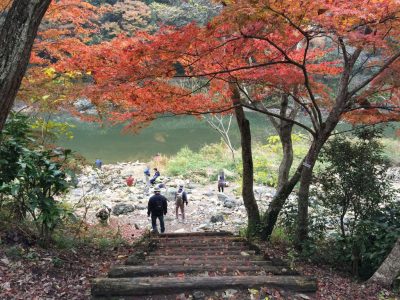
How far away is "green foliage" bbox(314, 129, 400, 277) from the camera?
5930 millimetres

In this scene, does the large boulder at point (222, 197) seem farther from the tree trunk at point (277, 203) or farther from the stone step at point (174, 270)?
the stone step at point (174, 270)

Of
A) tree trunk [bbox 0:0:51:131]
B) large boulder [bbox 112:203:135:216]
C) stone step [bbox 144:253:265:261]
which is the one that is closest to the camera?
tree trunk [bbox 0:0:51:131]

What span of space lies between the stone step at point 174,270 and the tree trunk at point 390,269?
1787 millimetres

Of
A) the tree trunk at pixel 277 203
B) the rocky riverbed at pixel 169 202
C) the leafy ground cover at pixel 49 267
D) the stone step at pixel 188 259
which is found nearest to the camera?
the leafy ground cover at pixel 49 267

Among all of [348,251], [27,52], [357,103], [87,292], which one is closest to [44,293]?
[87,292]

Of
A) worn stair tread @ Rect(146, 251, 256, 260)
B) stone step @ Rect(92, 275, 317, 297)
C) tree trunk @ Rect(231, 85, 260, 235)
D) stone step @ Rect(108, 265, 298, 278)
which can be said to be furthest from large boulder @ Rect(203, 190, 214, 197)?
stone step @ Rect(92, 275, 317, 297)

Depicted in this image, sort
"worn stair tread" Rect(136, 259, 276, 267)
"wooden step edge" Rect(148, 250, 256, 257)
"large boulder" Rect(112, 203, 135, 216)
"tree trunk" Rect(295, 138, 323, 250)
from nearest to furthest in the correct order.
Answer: "worn stair tread" Rect(136, 259, 276, 267)
"wooden step edge" Rect(148, 250, 256, 257)
"tree trunk" Rect(295, 138, 323, 250)
"large boulder" Rect(112, 203, 135, 216)

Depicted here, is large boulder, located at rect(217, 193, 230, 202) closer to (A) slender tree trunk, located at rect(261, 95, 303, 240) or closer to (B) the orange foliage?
(A) slender tree trunk, located at rect(261, 95, 303, 240)

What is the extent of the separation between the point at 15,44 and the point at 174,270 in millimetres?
2316

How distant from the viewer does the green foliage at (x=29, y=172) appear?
4.34 m

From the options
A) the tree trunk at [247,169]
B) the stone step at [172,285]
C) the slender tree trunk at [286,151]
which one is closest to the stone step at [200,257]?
the stone step at [172,285]

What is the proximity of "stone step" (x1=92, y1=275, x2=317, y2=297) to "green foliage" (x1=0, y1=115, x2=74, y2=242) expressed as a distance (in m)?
1.76

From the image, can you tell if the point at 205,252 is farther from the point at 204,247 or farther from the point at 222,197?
the point at 222,197

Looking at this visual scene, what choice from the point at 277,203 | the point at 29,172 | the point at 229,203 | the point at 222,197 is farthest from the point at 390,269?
the point at 222,197
